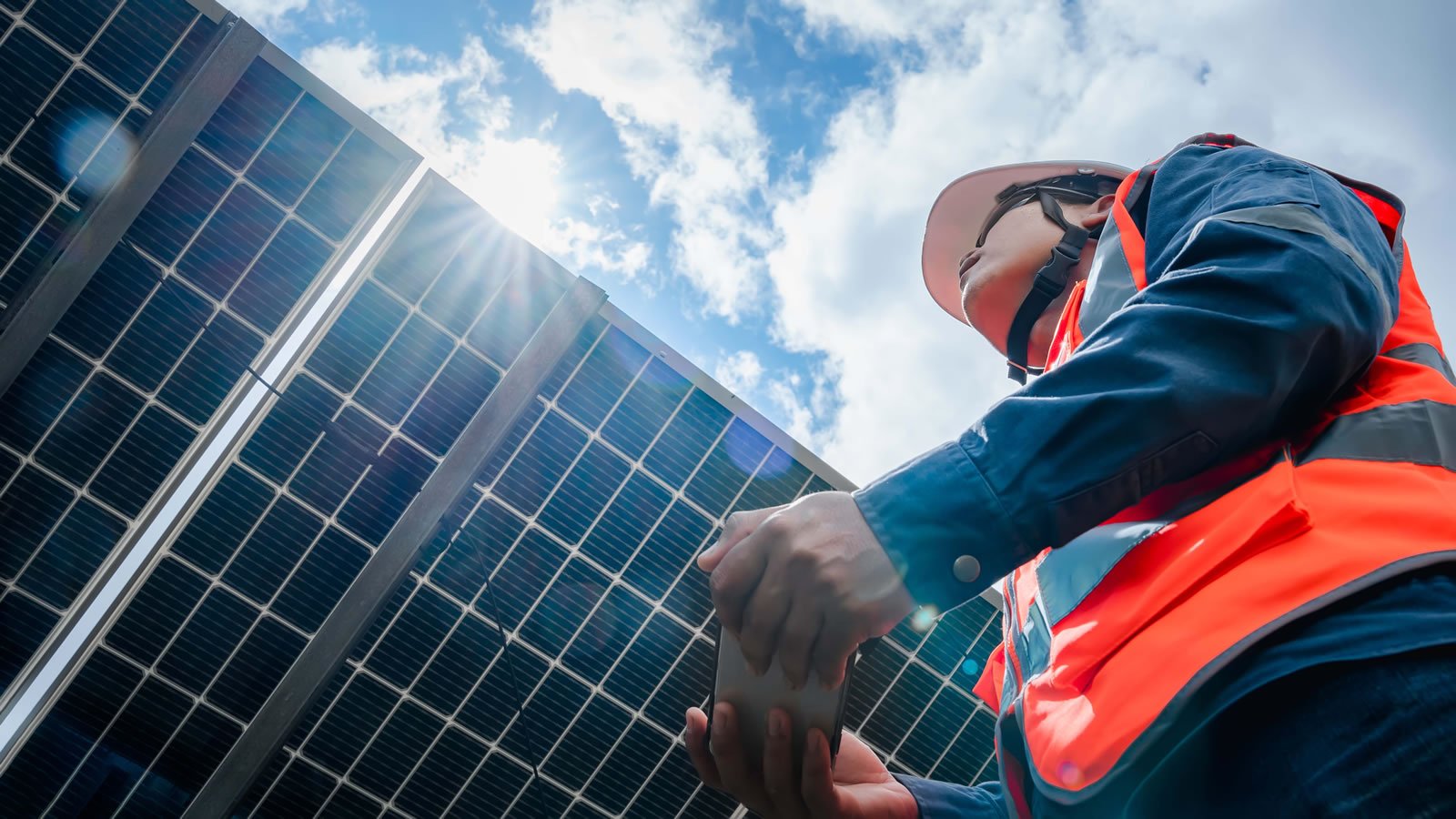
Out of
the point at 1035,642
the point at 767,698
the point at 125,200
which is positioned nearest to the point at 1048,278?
the point at 1035,642

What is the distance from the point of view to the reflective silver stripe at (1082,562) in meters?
1.56

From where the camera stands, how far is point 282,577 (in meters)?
6.89

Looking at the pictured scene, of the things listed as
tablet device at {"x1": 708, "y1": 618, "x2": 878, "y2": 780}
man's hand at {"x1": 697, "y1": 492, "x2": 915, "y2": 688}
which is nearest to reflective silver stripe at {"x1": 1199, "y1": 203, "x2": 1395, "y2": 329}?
man's hand at {"x1": 697, "y1": 492, "x2": 915, "y2": 688}

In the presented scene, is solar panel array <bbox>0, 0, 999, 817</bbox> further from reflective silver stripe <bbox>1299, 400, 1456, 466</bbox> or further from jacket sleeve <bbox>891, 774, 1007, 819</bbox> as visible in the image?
reflective silver stripe <bbox>1299, 400, 1456, 466</bbox>

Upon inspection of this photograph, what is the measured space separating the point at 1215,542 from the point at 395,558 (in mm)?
6714

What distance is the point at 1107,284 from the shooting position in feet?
6.24

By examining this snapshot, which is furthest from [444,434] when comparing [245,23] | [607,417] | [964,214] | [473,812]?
[964,214]

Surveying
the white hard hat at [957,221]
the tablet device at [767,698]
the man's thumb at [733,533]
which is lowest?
the tablet device at [767,698]

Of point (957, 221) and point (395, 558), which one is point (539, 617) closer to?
point (395, 558)

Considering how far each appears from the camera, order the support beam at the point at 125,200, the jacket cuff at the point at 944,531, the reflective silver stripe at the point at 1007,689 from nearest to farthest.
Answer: the jacket cuff at the point at 944,531 → the reflective silver stripe at the point at 1007,689 → the support beam at the point at 125,200

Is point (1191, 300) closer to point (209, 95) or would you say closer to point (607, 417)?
point (607, 417)

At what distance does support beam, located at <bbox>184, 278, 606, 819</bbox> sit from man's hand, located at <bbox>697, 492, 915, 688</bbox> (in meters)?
6.12

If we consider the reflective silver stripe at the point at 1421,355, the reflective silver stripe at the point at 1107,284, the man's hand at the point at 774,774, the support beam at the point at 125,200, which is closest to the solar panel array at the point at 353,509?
the support beam at the point at 125,200

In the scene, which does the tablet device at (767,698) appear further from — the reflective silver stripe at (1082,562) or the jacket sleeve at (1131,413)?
the reflective silver stripe at (1082,562)
